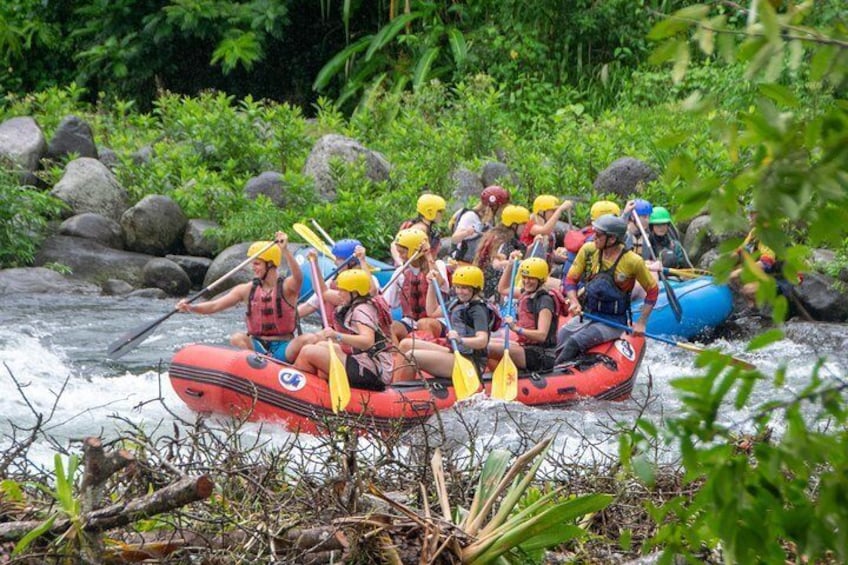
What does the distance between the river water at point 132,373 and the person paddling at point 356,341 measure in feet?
1.65

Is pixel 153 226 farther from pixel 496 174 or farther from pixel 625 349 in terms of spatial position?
pixel 625 349

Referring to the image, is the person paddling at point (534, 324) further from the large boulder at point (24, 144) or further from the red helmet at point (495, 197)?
the large boulder at point (24, 144)

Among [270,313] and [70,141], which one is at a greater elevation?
[270,313]

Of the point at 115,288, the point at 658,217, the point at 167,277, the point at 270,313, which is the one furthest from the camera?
the point at 167,277

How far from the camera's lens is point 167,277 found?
46.4 ft

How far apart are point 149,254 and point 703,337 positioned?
6.51 metres

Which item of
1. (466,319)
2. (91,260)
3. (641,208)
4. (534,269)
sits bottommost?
(91,260)

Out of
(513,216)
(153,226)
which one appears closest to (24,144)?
(153,226)

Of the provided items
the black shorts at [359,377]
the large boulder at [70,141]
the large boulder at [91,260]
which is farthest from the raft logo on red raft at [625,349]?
the large boulder at [70,141]

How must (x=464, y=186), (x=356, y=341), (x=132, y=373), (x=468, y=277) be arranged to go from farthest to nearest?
1. (x=464, y=186)
2. (x=132, y=373)
3. (x=468, y=277)
4. (x=356, y=341)

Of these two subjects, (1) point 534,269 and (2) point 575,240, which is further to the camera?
(2) point 575,240

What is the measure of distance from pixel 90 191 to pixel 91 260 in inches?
61.1

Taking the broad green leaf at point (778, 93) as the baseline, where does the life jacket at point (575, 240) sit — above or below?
below

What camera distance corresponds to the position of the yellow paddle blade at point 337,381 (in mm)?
8039
